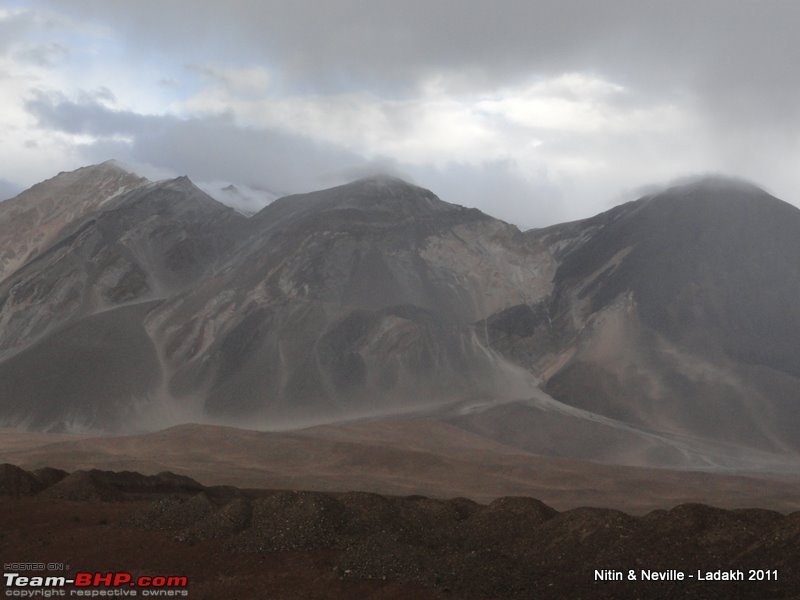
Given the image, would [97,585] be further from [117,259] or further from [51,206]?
[51,206]

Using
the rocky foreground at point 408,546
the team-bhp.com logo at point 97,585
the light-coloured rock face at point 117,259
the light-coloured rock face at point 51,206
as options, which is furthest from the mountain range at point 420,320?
the team-bhp.com logo at point 97,585

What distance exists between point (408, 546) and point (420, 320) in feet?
285

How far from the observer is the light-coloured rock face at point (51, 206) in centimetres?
14138

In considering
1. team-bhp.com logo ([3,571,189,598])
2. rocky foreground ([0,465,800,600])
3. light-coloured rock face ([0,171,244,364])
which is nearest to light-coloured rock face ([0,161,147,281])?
light-coloured rock face ([0,171,244,364])

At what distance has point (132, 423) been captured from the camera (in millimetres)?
91938

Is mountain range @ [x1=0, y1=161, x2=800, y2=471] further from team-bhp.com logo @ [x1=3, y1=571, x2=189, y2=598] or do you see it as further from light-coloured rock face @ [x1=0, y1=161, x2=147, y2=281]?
team-bhp.com logo @ [x1=3, y1=571, x2=189, y2=598]

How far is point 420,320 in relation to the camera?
107 m

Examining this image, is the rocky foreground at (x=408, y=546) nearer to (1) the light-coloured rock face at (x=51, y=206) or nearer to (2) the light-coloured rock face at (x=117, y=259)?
(2) the light-coloured rock face at (x=117, y=259)

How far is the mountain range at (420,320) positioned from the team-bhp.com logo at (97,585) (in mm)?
64301

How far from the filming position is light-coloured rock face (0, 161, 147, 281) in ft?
464

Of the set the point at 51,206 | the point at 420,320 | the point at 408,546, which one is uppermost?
the point at 51,206

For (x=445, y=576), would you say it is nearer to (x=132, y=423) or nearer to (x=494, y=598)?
(x=494, y=598)

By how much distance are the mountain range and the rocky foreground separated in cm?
5886

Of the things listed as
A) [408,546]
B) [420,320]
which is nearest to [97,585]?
[408,546]
